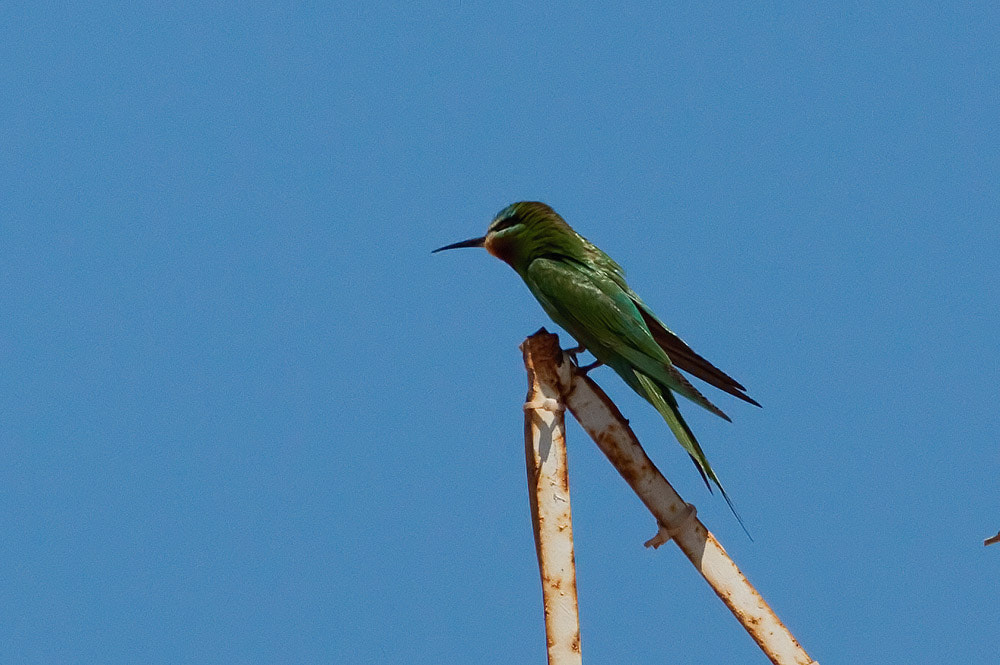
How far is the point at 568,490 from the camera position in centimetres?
345

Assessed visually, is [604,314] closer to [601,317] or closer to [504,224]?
[601,317]

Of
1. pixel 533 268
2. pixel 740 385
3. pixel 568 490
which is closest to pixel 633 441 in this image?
pixel 568 490

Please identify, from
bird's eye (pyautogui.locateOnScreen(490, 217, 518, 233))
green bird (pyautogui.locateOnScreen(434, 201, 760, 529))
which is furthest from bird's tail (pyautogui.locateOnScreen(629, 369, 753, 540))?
bird's eye (pyautogui.locateOnScreen(490, 217, 518, 233))

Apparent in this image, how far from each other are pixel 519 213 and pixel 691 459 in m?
1.21

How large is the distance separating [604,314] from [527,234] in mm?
519

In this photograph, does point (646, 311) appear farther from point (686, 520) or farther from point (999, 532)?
point (999, 532)

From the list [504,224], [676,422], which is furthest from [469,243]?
[676,422]

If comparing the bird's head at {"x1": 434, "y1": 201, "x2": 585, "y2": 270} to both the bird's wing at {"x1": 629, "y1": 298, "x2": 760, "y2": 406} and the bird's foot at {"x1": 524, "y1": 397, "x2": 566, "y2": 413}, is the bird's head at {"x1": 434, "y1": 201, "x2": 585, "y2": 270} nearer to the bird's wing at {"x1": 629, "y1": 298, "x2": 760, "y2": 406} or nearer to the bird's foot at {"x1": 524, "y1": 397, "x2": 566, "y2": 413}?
the bird's wing at {"x1": 629, "y1": 298, "x2": 760, "y2": 406}

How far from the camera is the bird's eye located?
14.8ft

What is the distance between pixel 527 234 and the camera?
439 cm

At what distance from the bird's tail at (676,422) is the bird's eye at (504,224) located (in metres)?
0.81

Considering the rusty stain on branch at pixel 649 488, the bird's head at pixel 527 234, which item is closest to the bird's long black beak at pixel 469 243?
the bird's head at pixel 527 234

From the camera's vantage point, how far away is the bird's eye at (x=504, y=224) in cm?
450

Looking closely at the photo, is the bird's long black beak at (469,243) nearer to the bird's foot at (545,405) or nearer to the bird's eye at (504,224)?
the bird's eye at (504,224)
